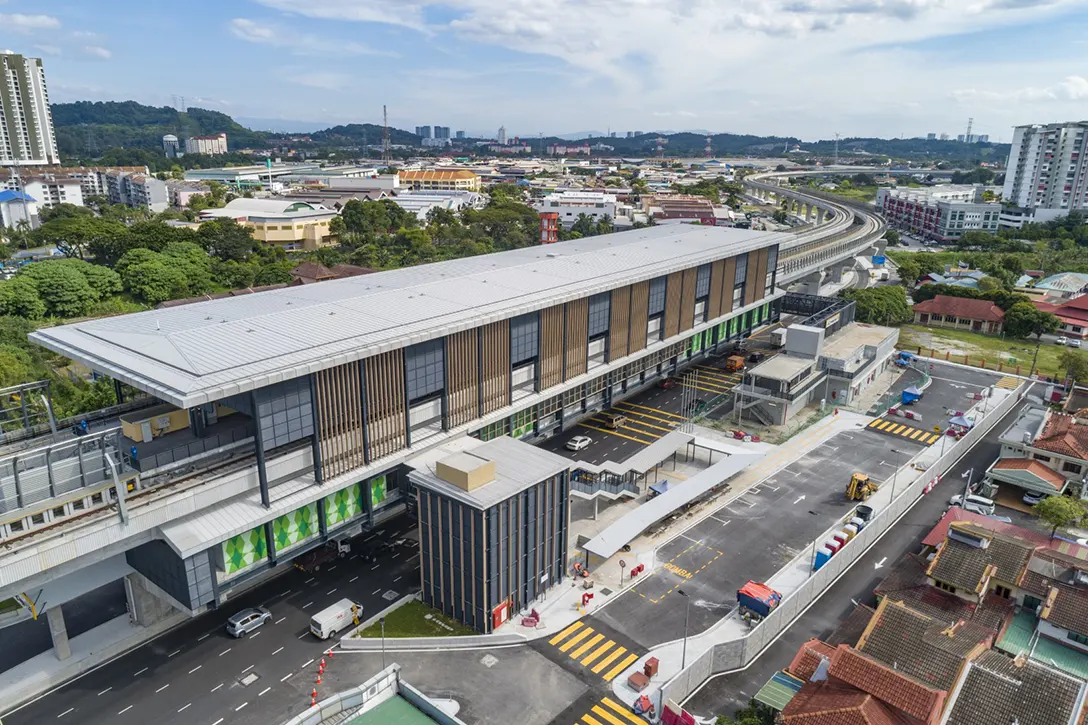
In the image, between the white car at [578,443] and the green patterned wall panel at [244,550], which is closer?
the green patterned wall panel at [244,550]

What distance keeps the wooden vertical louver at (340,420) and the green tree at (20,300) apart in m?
85.2

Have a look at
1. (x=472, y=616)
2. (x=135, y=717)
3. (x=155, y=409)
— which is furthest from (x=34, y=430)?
(x=472, y=616)

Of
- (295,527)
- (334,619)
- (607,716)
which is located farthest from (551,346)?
(607,716)

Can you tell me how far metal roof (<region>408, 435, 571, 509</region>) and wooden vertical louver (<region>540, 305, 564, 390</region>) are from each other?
52.3 ft

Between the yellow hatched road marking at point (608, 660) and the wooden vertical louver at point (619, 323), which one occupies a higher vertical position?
the wooden vertical louver at point (619, 323)

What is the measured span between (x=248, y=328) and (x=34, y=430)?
16.9 meters

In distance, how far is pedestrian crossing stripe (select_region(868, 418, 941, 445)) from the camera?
7738 cm

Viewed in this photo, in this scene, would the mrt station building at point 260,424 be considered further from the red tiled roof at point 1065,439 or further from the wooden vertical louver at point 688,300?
the red tiled roof at point 1065,439

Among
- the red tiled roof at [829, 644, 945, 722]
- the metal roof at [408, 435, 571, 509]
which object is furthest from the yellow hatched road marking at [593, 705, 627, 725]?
the metal roof at [408, 435, 571, 509]

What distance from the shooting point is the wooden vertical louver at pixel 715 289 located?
305ft

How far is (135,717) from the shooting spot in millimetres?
39531

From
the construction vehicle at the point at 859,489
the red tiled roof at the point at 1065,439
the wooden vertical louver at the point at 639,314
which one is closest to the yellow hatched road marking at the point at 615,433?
the wooden vertical louver at the point at 639,314

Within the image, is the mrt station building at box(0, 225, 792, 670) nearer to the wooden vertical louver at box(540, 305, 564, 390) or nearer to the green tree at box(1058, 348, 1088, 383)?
the wooden vertical louver at box(540, 305, 564, 390)

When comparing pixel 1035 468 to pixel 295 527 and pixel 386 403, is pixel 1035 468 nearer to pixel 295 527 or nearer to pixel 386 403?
pixel 386 403
